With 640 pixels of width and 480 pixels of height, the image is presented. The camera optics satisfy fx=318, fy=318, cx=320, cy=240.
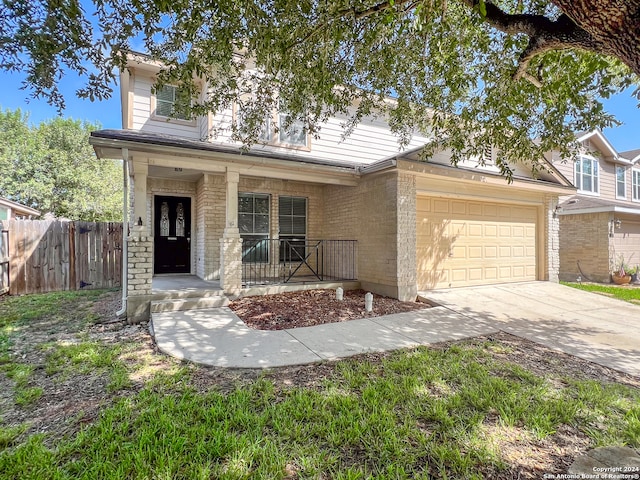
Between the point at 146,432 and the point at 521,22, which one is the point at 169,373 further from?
the point at 521,22

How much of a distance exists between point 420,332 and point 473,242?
4576 millimetres

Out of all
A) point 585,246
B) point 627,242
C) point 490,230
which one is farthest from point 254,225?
point 627,242

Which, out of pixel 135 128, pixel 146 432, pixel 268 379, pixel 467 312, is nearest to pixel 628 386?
pixel 467 312

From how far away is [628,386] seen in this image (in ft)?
11.6

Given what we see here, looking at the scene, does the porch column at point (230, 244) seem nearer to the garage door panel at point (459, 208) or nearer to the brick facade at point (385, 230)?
the brick facade at point (385, 230)

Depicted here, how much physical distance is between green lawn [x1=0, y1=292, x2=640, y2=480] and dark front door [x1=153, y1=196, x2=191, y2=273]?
513 centimetres

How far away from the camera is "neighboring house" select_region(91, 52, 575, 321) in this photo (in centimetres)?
683

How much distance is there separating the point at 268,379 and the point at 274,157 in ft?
15.8

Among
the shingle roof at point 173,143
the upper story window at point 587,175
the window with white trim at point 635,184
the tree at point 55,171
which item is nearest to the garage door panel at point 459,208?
the shingle roof at point 173,143

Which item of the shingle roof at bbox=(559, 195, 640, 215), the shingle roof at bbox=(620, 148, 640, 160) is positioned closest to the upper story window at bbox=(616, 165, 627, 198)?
the shingle roof at bbox=(620, 148, 640, 160)

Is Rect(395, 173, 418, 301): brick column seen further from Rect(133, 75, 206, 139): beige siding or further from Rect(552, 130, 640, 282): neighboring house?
Rect(552, 130, 640, 282): neighboring house

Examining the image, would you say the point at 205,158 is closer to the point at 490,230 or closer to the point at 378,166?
the point at 378,166

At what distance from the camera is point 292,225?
971 centimetres

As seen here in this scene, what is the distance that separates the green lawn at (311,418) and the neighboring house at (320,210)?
305 cm
